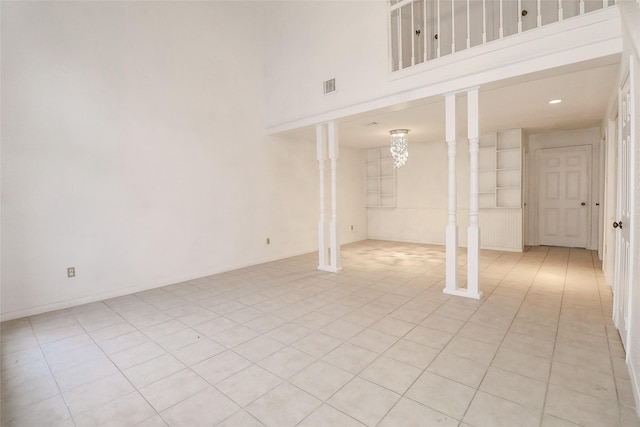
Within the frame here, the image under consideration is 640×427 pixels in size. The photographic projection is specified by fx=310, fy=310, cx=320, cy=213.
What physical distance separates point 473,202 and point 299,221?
3680 mm

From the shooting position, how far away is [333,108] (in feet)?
15.5

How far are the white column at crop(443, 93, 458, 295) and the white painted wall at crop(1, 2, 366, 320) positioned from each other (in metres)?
3.32

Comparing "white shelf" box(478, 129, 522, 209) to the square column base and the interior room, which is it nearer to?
the interior room

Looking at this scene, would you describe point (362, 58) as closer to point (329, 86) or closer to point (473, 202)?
point (329, 86)

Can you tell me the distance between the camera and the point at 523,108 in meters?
4.51

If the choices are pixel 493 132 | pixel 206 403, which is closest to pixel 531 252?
pixel 493 132

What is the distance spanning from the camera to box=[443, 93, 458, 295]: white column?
143 inches

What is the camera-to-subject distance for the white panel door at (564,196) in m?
6.32

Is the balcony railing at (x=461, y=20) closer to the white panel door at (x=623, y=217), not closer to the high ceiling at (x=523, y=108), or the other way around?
the high ceiling at (x=523, y=108)

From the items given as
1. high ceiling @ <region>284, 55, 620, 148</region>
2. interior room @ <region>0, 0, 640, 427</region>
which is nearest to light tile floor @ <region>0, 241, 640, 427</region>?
interior room @ <region>0, 0, 640, 427</region>

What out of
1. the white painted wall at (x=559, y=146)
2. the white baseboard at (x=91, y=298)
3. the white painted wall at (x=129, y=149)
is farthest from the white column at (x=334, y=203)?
the white painted wall at (x=559, y=146)

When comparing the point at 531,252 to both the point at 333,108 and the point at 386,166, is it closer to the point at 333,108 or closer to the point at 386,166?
the point at 386,166

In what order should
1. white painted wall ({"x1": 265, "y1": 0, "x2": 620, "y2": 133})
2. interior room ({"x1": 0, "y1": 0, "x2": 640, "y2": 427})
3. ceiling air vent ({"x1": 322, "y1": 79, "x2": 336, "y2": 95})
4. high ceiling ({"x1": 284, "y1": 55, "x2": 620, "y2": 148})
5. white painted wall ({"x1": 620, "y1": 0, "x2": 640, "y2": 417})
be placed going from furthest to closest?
ceiling air vent ({"x1": 322, "y1": 79, "x2": 336, "y2": 95}), high ceiling ({"x1": 284, "y1": 55, "x2": 620, "y2": 148}), white painted wall ({"x1": 265, "y1": 0, "x2": 620, "y2": 133}), interior room ({"x1": 0, "y1": 0, "x2": 640, "y2": 427}), white painted wall ({"x1": 620, "y1": 0, "x2": 640, "y2": 417})

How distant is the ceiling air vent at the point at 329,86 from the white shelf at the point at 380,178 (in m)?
3.49
